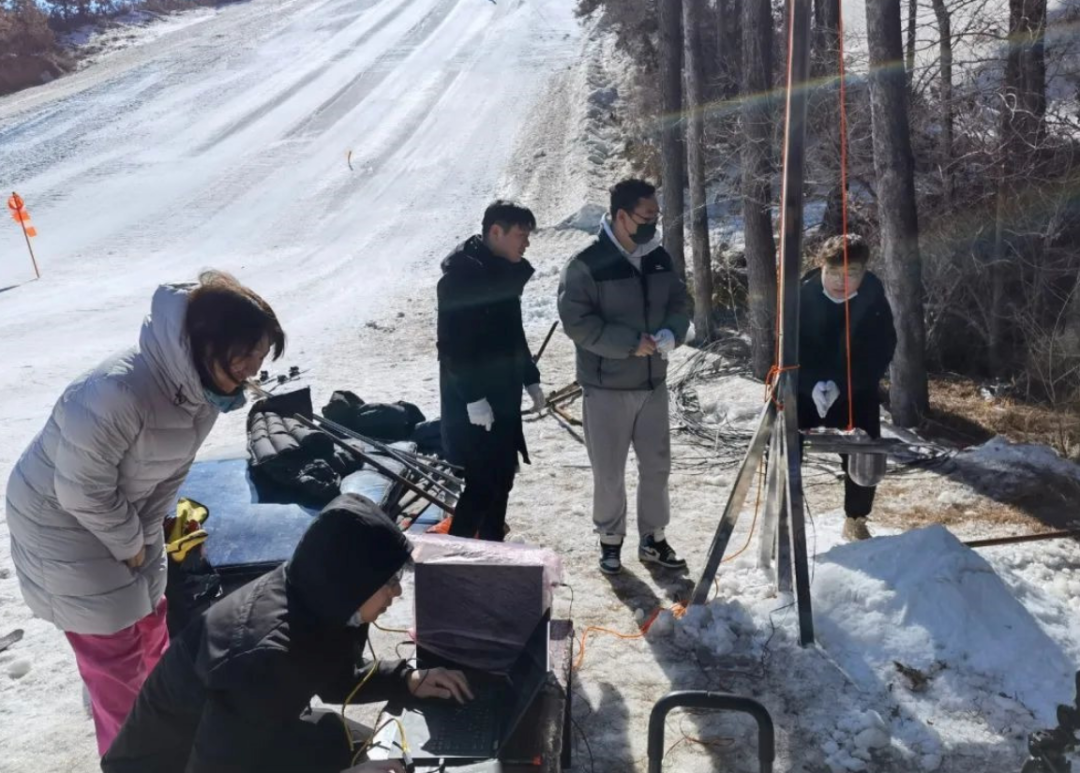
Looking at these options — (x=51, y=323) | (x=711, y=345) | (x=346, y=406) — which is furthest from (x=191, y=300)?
(x=51, y=323)

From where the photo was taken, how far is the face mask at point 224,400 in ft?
9.52

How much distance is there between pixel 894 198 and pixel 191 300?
645cm

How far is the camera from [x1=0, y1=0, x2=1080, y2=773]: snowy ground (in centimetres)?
379

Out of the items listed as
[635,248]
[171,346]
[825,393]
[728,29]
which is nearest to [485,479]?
[635,248]

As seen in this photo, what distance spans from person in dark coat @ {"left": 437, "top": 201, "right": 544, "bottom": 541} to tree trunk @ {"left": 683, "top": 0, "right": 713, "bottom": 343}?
242 inches

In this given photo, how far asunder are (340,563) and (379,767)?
2.14ft

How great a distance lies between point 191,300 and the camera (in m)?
2.74

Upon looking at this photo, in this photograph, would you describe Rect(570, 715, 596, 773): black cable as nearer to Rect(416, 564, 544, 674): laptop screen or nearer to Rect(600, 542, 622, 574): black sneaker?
Rect(416, 564, 544, 674): laptop screen

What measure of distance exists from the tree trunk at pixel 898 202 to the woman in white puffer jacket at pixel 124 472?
6132 millimetres

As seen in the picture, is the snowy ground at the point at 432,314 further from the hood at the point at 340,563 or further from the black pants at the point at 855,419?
the hood at the point at 340,563

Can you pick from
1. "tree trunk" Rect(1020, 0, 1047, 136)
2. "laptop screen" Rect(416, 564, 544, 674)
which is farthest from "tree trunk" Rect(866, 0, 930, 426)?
"laptop screen" Rect(416, 564, 544, 674)

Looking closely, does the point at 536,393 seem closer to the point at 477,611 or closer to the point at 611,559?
the point at 611,559

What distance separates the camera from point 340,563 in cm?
231

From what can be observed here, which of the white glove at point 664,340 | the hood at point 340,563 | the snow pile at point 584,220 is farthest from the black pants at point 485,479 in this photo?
the snow pile at point 584,220
